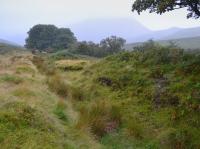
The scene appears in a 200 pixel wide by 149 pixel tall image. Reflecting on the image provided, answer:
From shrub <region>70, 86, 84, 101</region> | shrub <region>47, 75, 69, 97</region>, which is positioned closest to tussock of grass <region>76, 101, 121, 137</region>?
shrub <region>70, 86, 84, 101</region>

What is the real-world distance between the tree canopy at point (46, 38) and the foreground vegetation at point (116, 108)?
245 ft

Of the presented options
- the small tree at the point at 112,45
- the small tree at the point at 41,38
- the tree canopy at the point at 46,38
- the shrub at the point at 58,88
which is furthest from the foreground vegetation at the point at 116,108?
the small tree at the point at 41,38

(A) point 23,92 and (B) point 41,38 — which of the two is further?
(B) point 41,38

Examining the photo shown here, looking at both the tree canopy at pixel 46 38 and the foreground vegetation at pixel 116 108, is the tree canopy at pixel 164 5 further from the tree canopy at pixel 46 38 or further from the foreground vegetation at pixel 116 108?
the tree canopy at pixel 46 38

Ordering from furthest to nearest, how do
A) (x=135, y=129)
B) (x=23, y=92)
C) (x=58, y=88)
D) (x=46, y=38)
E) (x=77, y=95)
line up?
(x=46, y=38), (x=58, y=88), (x=77, y=95), (x=23, y=92), (x=135, y=129)

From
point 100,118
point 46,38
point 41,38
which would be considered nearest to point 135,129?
point 100,118

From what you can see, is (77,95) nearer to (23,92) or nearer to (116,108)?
(116,108)

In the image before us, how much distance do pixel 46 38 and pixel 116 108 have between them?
276ft

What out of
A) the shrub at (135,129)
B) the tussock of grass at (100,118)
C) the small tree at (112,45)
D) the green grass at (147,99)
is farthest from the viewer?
the small tree at (112,45)

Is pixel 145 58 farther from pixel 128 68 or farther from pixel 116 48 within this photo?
pixel 116 48

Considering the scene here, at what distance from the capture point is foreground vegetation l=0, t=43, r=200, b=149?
11289 mm

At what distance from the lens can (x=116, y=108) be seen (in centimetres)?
1612

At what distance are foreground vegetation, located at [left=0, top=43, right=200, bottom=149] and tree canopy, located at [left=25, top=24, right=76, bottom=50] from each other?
74.7m

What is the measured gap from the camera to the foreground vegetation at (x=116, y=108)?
11.3m
